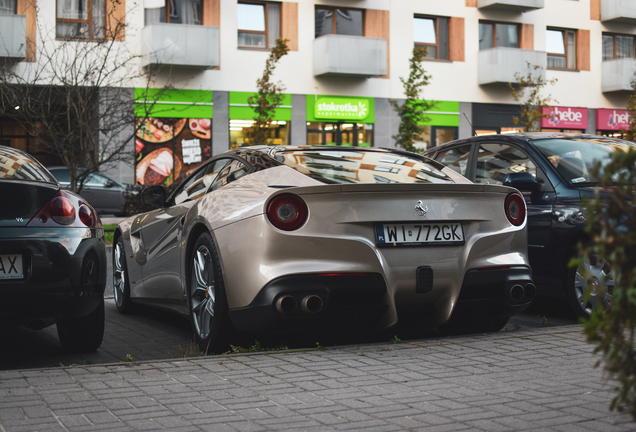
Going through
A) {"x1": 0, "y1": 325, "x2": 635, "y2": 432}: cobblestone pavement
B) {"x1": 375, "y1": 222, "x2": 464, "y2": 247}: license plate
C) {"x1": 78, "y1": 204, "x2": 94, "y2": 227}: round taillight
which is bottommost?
{"x1": 0, "y1": 325, "x2": 635, "y2": 432}: cobblestone pavement

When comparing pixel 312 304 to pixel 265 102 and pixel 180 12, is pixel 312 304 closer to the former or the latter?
pixel 265 102

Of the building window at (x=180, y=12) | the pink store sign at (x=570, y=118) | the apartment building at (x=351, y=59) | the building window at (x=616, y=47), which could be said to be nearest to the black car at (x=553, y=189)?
the apartment building at (x=351, y=59)

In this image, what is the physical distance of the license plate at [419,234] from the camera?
4.86m

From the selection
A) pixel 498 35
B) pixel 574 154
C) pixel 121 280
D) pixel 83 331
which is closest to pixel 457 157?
pixel 574 154

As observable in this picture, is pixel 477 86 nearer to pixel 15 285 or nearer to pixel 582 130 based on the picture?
pixel 582 130

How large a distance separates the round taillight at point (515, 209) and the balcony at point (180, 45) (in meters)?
21.0

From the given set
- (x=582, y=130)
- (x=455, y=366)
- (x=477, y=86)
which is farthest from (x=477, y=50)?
(x=455, y=366)

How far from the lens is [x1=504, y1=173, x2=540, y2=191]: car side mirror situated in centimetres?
660

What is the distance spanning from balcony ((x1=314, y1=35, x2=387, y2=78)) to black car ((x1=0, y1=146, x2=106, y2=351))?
75.4ft

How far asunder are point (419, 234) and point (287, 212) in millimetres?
850

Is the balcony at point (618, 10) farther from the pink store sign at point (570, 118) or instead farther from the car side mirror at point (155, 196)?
the car side mirror at point (155, 196)

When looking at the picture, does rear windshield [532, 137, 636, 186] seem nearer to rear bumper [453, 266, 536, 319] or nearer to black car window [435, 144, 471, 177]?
black car window [435, 144, 471, 177]

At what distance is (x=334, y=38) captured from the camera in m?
27.6

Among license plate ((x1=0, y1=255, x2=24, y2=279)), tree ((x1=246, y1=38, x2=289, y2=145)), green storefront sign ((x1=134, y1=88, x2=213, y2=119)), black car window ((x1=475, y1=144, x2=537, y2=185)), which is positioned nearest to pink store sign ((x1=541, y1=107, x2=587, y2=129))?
tree ((x1=246, y1=38, x2=289, y2=145))
